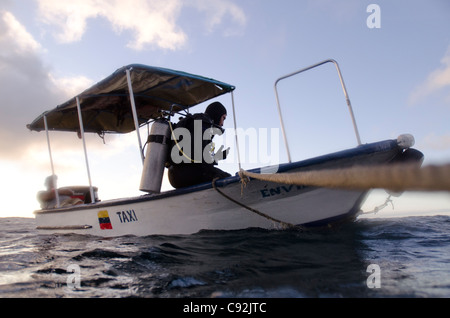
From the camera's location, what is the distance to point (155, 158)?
412cm

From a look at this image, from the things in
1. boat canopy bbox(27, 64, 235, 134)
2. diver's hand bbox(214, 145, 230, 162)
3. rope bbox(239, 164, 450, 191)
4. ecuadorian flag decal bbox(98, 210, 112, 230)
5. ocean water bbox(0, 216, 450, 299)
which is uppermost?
boat canopy bbox(27, 64, 235, 134)

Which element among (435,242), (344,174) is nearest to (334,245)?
(435,242)

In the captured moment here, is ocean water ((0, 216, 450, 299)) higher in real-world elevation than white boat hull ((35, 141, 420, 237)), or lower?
lower

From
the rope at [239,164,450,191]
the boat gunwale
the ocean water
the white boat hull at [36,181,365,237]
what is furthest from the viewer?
the white boat hull at [36,181,365,237]

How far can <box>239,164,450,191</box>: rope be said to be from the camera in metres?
0.70

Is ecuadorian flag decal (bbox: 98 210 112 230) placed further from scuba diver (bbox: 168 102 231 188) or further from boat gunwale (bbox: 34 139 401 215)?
scuba diver (bbox: 168 102 231 188)

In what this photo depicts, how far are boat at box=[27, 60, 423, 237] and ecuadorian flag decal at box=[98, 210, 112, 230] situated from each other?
0.02 m

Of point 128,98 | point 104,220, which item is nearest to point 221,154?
point 104,220

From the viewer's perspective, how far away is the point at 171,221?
13.5 ft

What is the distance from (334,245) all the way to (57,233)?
21.2 ft

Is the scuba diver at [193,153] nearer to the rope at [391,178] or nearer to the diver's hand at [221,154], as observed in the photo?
the diver's hand at [221,154]

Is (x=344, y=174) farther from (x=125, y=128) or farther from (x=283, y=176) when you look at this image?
(x=125, y=128)

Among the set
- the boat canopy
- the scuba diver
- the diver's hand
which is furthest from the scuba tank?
the diver's hand

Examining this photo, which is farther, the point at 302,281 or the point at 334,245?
the point at 334,245
